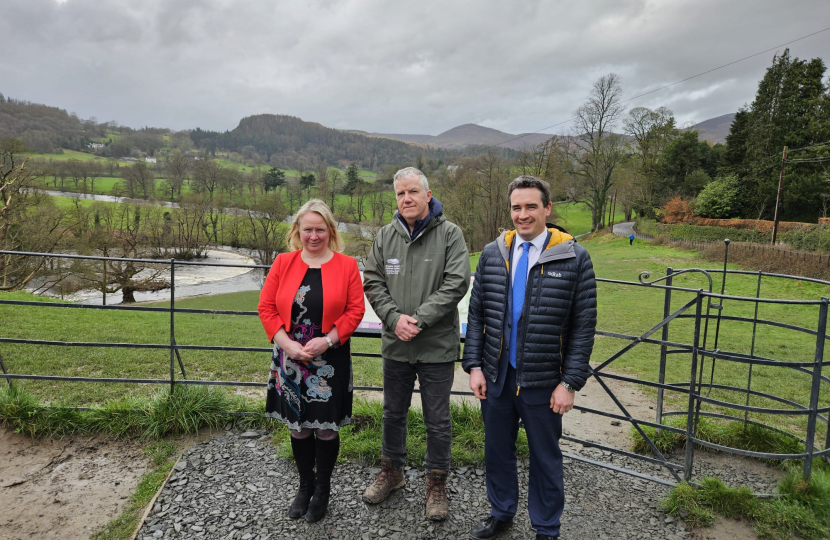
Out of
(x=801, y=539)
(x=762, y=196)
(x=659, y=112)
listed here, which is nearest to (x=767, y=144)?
(x=762, y=196)

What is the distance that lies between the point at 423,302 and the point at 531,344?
76 centimetres

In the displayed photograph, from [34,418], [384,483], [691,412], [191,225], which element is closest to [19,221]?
[34,418]

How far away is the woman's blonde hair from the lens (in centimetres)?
312

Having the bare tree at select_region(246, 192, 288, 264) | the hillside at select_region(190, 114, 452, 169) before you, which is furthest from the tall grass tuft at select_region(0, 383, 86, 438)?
the hillside at select_region(190, 114, 452, 169)

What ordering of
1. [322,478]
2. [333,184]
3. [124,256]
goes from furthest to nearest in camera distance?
1. [333,184]
2. [124,256]
3. [322,478]

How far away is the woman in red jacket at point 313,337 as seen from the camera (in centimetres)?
305

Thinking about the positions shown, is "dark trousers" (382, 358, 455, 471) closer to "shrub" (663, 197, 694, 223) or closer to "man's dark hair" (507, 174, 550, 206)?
"man's dark hair" (507, 174, 550, 206)

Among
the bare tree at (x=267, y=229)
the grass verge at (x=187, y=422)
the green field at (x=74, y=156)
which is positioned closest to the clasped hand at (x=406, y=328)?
the grass verge at (x=187, y=422)

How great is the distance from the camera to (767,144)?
35.2m

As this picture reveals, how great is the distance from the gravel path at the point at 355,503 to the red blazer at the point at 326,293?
1.25m

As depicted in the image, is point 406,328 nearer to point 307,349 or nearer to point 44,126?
point 307,349

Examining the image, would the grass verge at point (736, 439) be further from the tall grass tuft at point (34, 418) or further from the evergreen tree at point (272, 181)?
the evergreen tree at point (272, 181)

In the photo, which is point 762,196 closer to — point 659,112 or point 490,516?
point 659,112

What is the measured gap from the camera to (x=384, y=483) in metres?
3.39
